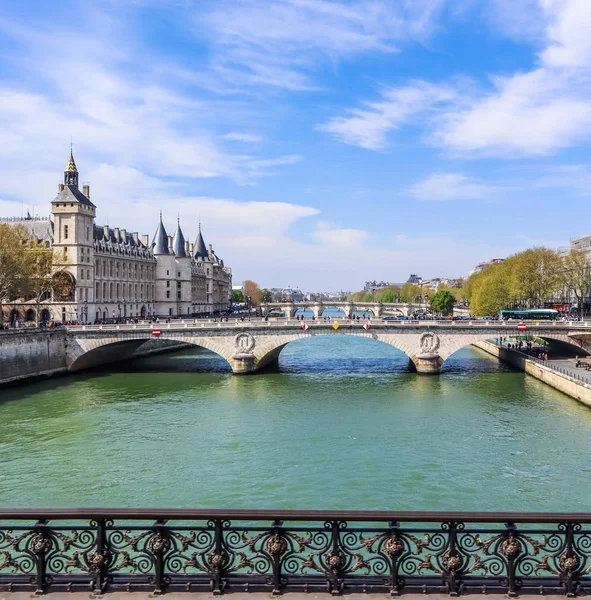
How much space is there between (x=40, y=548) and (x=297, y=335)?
1508 inches

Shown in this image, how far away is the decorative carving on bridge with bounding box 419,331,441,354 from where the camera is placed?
139 ft

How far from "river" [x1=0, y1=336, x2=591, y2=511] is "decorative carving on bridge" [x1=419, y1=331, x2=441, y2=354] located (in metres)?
2.93

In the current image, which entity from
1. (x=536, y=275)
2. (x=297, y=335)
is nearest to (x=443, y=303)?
(x=536, y=275)

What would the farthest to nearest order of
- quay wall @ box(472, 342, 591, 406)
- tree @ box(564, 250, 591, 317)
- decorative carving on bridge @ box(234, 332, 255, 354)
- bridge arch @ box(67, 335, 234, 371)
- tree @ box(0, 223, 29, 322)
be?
tree @ box(564, 250, 591, 317) → tree @ box(0, 223, 29, 322) → bridge arch @ box(67, 335, 234, 371) → decorative carving on bridge @ box(234, 332, 255, 354) → quay wall @ box(472, 342, 591, 406)

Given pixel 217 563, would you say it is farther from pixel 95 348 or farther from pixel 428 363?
pixel 95 348

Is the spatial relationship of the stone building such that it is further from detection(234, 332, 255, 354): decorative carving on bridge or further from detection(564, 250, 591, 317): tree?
detection(564, 250, 591, 317): tree

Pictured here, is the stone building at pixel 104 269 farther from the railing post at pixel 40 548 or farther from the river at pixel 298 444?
the railing post at pixel 40 548

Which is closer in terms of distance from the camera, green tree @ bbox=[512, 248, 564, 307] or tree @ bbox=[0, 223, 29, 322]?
tree @ bbox=[0, 223, 29, 322]

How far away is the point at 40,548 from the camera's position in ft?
17.7

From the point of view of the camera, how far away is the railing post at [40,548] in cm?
541

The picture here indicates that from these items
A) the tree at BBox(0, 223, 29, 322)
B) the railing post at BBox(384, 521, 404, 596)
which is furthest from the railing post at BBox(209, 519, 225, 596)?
the tree at BBox(0, 223, 29, 322)

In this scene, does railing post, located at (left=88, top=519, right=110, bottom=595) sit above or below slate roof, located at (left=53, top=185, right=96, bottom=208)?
below

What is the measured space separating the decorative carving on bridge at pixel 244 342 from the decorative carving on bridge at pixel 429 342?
12131mm

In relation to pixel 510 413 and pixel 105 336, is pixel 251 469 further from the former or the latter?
pixel 105 336
